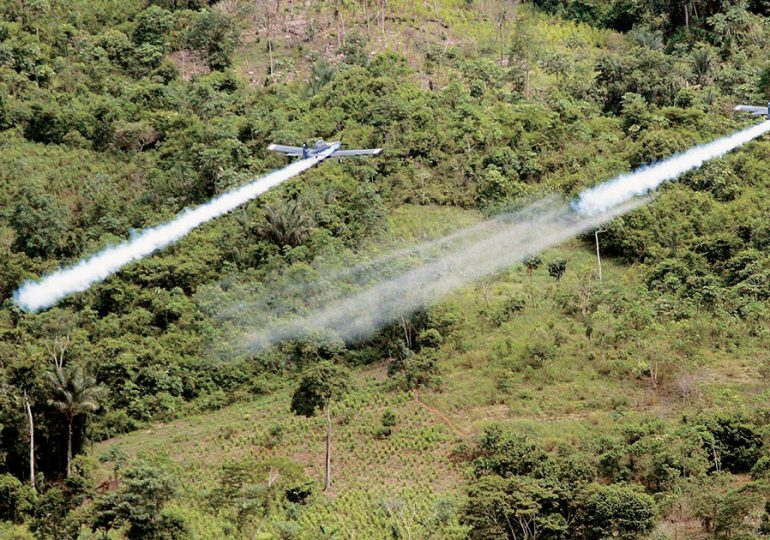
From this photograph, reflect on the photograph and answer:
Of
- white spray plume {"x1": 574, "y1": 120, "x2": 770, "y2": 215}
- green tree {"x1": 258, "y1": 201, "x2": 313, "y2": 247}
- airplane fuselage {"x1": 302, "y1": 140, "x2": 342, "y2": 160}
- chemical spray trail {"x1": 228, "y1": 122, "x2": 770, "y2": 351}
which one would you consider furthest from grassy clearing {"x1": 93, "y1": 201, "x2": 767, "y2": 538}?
airplane fuselage {"x1": 302, "y1": 140, "x2": 342, "y2": 160}

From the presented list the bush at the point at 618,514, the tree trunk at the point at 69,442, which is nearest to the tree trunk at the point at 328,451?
the tree trunk at the point at 69,442

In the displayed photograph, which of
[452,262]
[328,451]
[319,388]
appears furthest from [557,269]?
[328,451]

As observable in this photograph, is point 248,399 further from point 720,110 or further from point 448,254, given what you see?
point 720,110

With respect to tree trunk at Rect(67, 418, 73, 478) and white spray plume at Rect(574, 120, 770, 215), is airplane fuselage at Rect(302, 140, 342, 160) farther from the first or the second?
tree trunk at Rect(67, 418, 73, 478)

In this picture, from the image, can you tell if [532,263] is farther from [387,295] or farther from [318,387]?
[318,387]

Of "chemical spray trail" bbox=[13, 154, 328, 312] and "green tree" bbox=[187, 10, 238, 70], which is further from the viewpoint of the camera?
"green tree" bbox=[187, 10, 238, 70]
